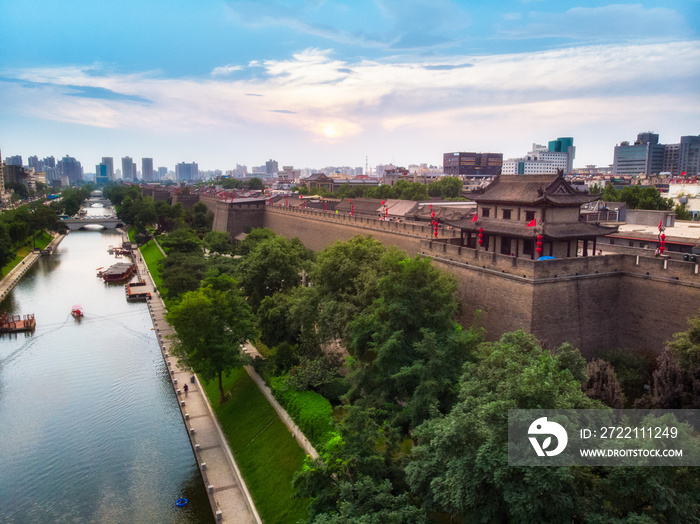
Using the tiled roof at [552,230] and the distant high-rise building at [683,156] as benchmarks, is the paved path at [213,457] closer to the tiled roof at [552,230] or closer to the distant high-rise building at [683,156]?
the tiled roof at [552,230]

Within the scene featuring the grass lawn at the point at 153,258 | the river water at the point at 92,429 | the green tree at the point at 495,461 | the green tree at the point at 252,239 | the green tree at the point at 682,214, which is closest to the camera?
the green tree at the point at 495,461

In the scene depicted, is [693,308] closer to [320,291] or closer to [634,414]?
[634,414]

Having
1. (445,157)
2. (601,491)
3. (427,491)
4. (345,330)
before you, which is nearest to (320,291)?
(345,330)

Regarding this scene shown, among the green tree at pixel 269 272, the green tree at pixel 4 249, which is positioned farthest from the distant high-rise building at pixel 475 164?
the green tree at pixel 269 272

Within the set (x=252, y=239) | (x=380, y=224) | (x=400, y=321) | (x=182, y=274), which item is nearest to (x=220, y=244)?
(x=252, y=239)

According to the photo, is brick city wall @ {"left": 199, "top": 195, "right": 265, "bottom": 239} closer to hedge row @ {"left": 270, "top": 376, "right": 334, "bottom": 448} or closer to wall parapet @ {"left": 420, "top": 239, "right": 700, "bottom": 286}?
hedge row @ {"left": 270, "top": 376, "right": 334, "bottom": 448}

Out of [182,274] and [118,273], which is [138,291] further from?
[182,274]
